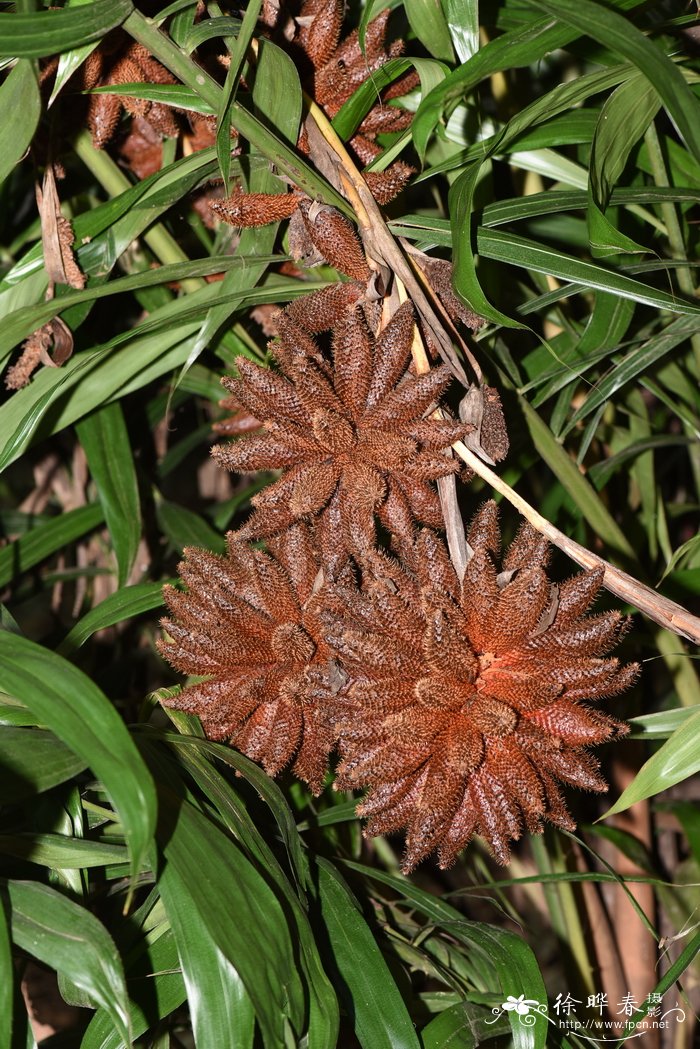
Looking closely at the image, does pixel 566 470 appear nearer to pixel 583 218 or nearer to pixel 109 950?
pixel 583 218

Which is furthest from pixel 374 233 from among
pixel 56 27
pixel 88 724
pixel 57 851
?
pixel 57 851

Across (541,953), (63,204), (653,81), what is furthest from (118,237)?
(541,953)

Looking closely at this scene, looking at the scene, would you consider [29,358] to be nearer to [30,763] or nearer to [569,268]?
[30,763]

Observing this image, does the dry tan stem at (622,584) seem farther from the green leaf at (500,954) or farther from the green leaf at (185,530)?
the green leaf at (185,530)

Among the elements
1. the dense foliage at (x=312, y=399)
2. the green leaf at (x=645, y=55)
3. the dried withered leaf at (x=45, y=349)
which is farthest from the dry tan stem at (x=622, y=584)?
the dried withered leaf at (x=45, y=349)

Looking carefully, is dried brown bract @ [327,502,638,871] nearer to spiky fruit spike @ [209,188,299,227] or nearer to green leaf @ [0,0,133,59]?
spiky fruit spike @ [209,188,299,227]

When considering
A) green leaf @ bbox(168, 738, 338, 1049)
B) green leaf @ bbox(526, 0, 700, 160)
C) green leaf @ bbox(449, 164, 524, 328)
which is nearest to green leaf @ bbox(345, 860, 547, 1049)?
green leaf @ bbox(168, 738, 338, 1049)
